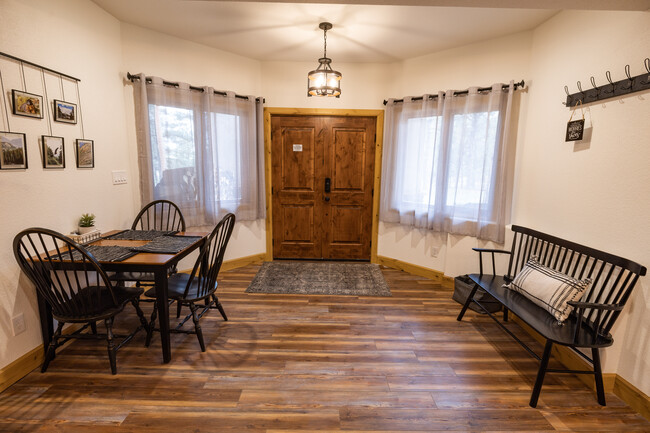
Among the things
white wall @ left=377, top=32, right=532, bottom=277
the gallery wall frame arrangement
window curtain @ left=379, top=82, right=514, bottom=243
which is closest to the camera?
the gallery wall frame arrangement

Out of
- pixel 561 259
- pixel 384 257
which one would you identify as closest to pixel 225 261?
pixel 384 257

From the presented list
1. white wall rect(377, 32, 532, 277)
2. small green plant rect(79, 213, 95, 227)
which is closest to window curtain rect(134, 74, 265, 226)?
small green plant rect(79, 213, 95, 227)

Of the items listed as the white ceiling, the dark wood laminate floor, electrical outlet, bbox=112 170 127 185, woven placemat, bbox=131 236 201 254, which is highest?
the white ceiling

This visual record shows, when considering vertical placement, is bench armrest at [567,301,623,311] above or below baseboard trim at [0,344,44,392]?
above

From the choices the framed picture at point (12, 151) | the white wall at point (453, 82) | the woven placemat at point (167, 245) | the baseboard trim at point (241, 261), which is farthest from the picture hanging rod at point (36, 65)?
the white wall at point (453, 82)

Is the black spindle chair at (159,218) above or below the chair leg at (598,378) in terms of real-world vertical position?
above

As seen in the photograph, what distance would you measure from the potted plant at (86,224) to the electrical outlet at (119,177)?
22.2 inches

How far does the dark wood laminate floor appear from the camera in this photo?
1.79m

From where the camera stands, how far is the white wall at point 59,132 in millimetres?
2039

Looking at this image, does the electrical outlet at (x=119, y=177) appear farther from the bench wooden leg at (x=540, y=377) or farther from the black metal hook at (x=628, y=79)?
the black metal hook at (x=628, y=79)

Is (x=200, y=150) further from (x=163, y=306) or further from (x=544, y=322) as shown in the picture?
(x=544, y=322)

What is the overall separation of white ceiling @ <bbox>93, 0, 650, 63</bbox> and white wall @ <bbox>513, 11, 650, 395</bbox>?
46 centimetres

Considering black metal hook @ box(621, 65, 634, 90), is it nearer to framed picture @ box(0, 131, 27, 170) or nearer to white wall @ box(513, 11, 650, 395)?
white wall @ box(513, 11, 650, 395)

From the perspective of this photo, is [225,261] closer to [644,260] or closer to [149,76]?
[149,76]
